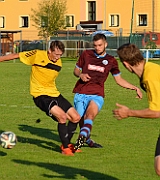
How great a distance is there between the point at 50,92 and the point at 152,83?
4.00 metres

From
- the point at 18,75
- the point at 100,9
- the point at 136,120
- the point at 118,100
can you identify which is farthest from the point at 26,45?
the point at 136,120

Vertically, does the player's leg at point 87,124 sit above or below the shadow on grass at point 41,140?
above

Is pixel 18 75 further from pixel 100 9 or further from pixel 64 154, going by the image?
pixel 100 9

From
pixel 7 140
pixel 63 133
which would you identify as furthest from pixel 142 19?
pixel 7 140

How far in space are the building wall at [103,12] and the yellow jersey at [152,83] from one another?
196 ft

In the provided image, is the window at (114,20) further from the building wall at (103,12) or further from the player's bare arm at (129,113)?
the player's bare arm at (129,113)

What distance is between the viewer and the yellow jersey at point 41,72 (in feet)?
34.3

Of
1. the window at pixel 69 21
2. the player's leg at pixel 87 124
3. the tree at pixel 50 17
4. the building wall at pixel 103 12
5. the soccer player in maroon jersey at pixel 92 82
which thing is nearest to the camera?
the player's leg at pixel 87 124

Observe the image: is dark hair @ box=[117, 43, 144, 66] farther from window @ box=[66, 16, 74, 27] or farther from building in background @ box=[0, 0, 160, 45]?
window @ box=[66, 16, 74, 27]

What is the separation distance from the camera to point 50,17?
2522 inches

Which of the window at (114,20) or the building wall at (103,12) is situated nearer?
the building wall at (103,12)

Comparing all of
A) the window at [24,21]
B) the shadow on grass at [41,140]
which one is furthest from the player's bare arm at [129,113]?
the window at [24,21]

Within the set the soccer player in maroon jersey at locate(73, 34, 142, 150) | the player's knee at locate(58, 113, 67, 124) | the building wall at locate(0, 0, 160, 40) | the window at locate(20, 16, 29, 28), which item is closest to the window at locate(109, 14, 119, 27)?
the building wall at locate(0, 0, 160, 40)

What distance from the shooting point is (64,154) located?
1006 cm
